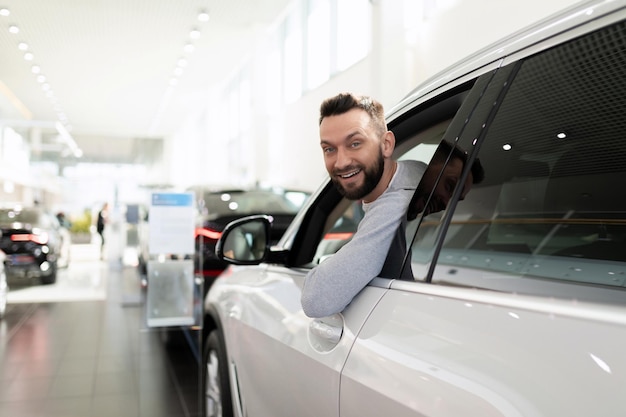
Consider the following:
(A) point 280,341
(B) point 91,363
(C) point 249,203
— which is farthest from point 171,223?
(A) point 280,341

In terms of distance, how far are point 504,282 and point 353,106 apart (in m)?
0.62

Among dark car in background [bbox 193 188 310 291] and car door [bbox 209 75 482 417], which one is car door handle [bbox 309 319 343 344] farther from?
dark car in background [bbox 193 188 310 291]

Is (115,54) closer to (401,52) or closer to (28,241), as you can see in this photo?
(28,241)

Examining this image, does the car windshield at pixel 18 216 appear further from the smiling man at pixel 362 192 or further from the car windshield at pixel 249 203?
the smiling man at pixel 362 192

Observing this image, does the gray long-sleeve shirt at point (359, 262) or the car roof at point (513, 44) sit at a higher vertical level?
the car roof at point (513, 44)

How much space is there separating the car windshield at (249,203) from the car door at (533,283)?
4.22 m

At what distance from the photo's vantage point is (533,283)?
70.4 inches

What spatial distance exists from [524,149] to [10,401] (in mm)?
3985

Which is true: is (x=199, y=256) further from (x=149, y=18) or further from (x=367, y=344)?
(x=149, y=18)

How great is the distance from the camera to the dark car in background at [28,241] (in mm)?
10617

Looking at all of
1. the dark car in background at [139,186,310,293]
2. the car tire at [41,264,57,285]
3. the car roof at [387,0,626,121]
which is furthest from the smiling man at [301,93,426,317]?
the car tire at [41,264,57,285]

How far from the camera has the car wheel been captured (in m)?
2.56

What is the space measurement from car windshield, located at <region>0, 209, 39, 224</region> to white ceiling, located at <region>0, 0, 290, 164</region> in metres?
1.59

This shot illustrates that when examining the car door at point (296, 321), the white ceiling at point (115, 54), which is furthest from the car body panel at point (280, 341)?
the white ceiling at point (115, 54)
